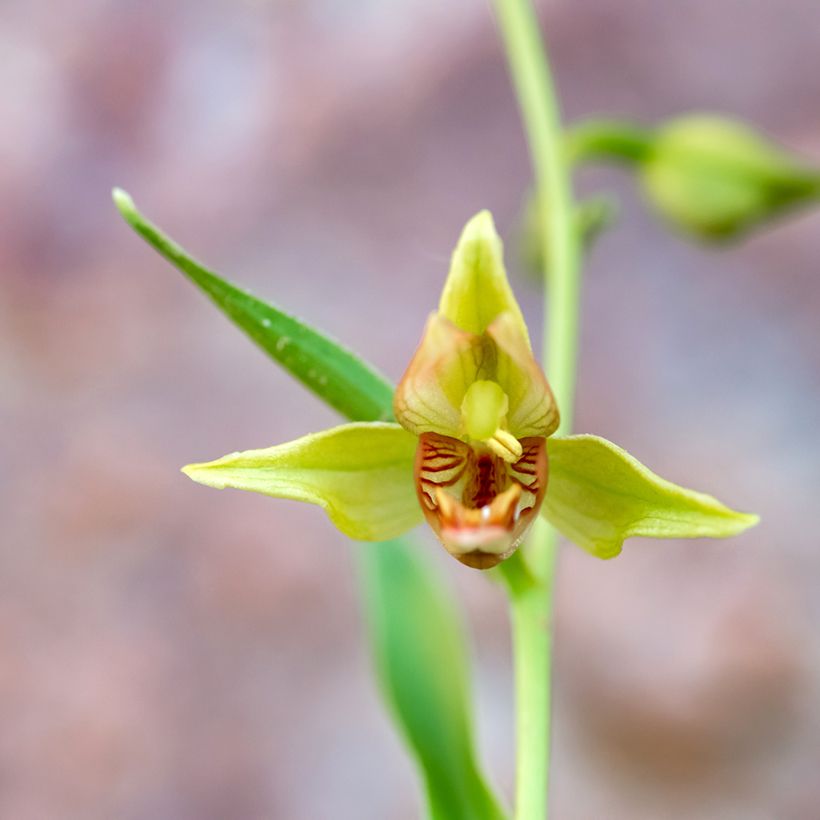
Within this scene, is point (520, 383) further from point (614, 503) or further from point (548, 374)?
point (548, 374)

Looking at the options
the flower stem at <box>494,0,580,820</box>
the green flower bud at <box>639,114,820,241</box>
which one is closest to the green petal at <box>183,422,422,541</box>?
the flower stem at <box>494,0,580,820</box>

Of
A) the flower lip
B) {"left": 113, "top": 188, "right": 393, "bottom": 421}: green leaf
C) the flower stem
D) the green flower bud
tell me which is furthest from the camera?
the green flower bud

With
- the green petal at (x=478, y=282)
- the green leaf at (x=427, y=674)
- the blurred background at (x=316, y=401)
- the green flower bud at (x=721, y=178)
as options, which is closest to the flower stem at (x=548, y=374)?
the green leaf at (x=427, y=674)

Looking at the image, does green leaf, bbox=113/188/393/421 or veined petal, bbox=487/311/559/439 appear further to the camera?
green leaf, bbox=113/188/393/421

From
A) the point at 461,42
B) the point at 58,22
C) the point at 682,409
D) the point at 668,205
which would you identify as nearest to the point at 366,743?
the point at 682,409

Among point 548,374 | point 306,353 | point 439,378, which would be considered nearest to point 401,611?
point 548,374

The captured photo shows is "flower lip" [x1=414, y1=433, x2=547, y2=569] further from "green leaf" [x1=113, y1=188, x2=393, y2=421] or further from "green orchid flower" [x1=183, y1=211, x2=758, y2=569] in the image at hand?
"green leaf" [x1=113, y1=188, x2=393, y2=421]

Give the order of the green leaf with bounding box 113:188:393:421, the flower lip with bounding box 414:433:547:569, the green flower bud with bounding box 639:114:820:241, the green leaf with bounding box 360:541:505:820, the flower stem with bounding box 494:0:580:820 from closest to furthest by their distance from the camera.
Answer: the flower lip with bounding box 414:433:547:569 → the green leaf with bounding box 113:188:393:421 → the flower stem with bounding box 494:0:580:820 → the green leaf with bounding box 360:541:505:820 → the green flower bud with bounding box 639:114:820:241
